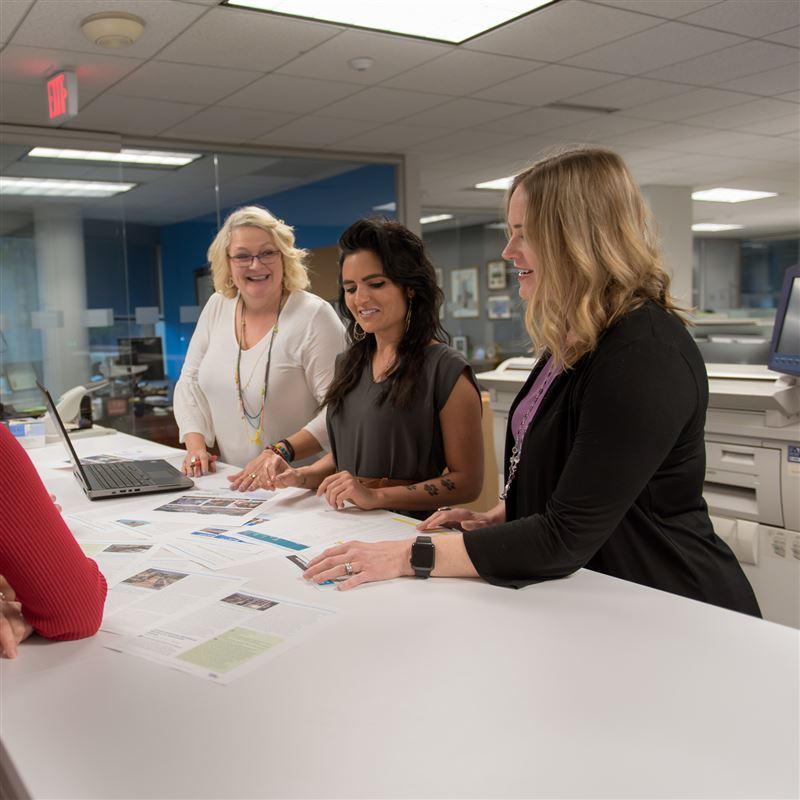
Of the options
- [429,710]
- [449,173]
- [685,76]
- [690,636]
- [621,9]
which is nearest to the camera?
[429,710]

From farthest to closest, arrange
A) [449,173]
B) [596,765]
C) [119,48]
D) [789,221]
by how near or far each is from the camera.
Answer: [789,221] → [449,173] → [119,48] → [596,765]

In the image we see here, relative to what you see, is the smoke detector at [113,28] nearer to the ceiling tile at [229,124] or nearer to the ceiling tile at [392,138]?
the ceiling tile at [229,124]

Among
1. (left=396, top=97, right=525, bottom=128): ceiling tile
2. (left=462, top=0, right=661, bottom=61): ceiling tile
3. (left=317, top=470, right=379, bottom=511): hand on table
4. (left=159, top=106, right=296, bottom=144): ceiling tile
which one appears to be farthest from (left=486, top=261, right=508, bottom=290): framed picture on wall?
(left=317, top=470, right=379, bottom=511): hand on table

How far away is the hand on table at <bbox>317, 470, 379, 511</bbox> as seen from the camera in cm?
189

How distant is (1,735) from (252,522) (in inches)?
37.1

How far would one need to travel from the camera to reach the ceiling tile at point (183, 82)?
14.5ft

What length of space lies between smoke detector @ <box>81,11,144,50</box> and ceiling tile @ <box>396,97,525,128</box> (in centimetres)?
218

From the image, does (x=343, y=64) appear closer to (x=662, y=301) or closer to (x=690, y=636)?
(x=662, y=301)

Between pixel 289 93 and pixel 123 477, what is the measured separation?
335cm

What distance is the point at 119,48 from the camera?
403 cm

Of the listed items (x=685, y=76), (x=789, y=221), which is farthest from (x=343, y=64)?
(x=789, y=221)

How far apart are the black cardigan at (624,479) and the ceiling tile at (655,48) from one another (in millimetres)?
3298

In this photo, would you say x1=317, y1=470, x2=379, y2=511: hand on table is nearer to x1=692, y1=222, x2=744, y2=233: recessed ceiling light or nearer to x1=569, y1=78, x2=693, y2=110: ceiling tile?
x1=569, y1=78, x2=693, y2=110: ceiling tile

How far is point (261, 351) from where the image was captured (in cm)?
283
